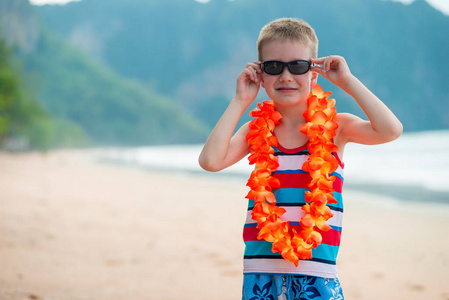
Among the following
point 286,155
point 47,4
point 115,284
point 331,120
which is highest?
point 47,4

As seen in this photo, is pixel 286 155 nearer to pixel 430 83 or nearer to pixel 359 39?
pixel 430 83

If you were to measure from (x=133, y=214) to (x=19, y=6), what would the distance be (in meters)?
70.4

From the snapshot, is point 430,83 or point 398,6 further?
point 398,6

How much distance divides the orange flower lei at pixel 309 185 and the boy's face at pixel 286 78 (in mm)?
108

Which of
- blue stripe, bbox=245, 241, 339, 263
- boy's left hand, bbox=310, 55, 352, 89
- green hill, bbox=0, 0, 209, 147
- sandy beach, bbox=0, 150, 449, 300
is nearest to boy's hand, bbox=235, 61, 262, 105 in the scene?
boy's left hand, bbox=310, 55, 352, 89

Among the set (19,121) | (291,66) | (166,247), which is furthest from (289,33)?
(19,121)

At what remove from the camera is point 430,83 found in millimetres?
92438

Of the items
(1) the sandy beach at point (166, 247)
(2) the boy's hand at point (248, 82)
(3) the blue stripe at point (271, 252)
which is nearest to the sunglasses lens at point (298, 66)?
(2) the boy's hand at point (248, 82)

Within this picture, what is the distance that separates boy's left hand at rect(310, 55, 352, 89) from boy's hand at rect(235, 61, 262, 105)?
24 cm

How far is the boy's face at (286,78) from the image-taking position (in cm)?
213

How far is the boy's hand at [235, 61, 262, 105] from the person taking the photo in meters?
A: 2.24

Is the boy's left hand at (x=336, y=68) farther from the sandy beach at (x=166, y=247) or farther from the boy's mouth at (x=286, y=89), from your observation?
the sandy beach at (x=166, y=247)

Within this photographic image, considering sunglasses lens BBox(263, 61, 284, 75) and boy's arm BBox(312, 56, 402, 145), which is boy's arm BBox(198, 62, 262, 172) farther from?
boy's arm BBox(312, 56, 402, 145)

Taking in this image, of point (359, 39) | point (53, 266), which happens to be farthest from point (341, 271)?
point (359, 39)
